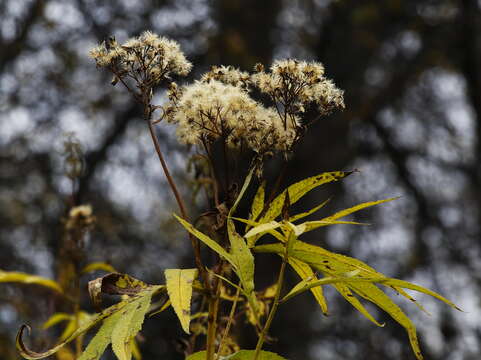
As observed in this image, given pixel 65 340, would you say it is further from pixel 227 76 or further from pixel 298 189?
pixel 227 76

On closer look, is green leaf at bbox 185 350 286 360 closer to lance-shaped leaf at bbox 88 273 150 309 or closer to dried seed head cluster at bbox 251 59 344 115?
lance-shaped leaf at bbox 88 273 150 309

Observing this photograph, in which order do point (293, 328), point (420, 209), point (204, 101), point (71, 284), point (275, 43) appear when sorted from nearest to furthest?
point (204, 101), point (71, 284), point (293, 328), point (275, 43), point (420, 209)

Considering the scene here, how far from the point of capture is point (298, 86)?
1245mm

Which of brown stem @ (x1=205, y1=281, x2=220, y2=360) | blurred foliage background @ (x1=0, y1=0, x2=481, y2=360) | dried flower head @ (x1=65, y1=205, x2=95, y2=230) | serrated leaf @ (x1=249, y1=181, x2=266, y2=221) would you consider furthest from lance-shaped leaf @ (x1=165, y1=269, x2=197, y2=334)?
blurred foliage background @ (x1=0, y1=0, x2=481, y2=360)

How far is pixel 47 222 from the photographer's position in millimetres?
5848

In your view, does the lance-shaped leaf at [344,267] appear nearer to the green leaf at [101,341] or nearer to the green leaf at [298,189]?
the green leaf at [298,189]

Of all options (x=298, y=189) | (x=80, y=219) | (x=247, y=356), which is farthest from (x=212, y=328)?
(x=80, y=219)

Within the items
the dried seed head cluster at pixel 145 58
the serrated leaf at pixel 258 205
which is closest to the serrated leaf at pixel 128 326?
the serrated leaf at pixel 258 205

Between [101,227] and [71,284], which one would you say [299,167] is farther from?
[71,284]

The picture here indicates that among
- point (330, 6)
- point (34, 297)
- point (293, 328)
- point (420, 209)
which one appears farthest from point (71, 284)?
point (420, 209)

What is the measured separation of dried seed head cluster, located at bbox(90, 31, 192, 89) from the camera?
1.26m

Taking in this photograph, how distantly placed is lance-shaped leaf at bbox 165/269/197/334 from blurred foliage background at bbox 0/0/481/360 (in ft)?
13.6

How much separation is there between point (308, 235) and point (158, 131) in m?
1.93

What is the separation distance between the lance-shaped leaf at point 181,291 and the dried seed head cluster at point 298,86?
14.8 inches
